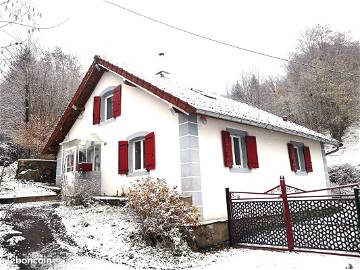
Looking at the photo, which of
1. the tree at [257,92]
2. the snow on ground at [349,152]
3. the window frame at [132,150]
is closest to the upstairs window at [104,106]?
the window frame at [132,150]

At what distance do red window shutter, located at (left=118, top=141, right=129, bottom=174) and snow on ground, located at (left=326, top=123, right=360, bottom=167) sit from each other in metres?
14.6

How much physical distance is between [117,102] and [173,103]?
13.3ft

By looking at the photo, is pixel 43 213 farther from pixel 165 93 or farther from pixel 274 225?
pixel 274 225

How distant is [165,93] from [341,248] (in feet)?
18.8

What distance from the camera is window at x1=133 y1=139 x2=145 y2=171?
10084mm

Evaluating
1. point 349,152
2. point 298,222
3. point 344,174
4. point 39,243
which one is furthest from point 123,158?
point 349,152

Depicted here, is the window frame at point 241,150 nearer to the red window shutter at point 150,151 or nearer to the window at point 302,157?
the red window shutter at point 150,151

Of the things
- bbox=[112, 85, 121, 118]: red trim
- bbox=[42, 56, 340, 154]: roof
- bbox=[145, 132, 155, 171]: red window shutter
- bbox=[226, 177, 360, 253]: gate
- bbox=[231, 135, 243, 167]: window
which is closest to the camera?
bbox=[226, 177, 360, 253]: gate

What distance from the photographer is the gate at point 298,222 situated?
18.4 ft

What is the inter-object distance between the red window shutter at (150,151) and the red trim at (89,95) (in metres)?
1.54

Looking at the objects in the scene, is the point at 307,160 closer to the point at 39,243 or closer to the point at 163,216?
the point at 163,216

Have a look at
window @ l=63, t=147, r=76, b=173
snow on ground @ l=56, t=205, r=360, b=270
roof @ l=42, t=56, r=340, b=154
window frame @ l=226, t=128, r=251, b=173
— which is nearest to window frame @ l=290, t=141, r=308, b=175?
roof @ l=42, t=56, r=340, b=154

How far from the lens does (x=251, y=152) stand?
32.7 feet

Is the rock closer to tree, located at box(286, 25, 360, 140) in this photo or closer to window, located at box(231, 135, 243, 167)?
window, located at box(231, 135, 243, 167)
